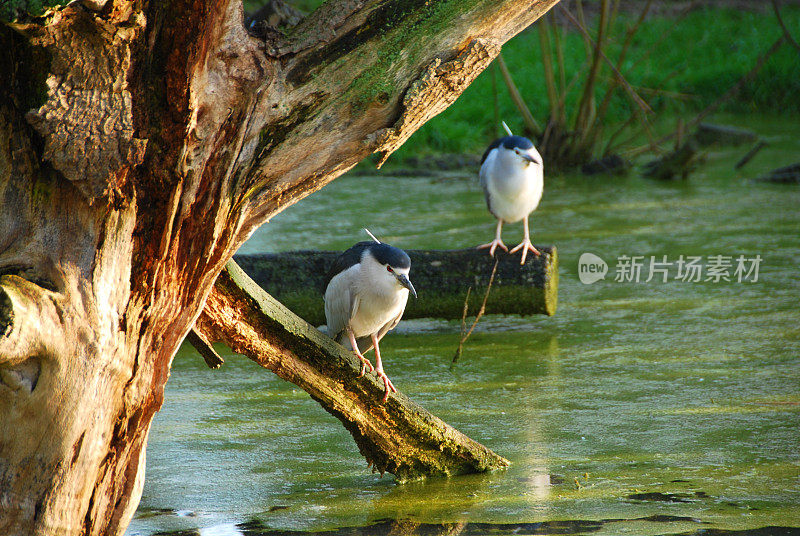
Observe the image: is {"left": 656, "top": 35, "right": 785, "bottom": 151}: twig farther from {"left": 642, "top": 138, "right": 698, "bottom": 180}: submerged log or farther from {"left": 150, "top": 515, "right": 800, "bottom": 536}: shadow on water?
{"left": 150, "top": 515, "right": 800, "bottom": 536}: shadow on water

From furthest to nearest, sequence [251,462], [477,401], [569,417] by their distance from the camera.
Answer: [477,401] → [569,417] → [251,462]

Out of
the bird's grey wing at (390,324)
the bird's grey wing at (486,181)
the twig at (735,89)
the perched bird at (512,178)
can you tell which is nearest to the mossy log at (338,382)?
the bird's grey wing at (390,324)

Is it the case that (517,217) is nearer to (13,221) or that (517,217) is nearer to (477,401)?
(477,401)

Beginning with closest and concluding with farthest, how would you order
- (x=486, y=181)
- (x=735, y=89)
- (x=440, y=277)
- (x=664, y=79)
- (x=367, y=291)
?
(x=367, y=291) < (x=440, y=277) < (x=486, y=181) < (x=735, y=89) < (x=664, y=79)

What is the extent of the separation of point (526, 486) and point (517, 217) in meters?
2.38

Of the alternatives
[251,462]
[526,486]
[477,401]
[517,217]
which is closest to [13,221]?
[251,462]

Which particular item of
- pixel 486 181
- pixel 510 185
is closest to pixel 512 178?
pixel 510 185

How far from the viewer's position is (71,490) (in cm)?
229

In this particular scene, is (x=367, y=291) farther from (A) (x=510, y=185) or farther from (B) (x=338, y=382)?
(A) (x=510, y=185)

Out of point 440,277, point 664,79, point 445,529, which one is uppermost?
point 664,79

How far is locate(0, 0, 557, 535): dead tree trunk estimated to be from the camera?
221 cm

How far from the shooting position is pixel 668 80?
12305 millimetres

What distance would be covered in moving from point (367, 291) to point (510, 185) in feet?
6.29

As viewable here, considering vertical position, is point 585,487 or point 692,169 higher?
point 692,169
